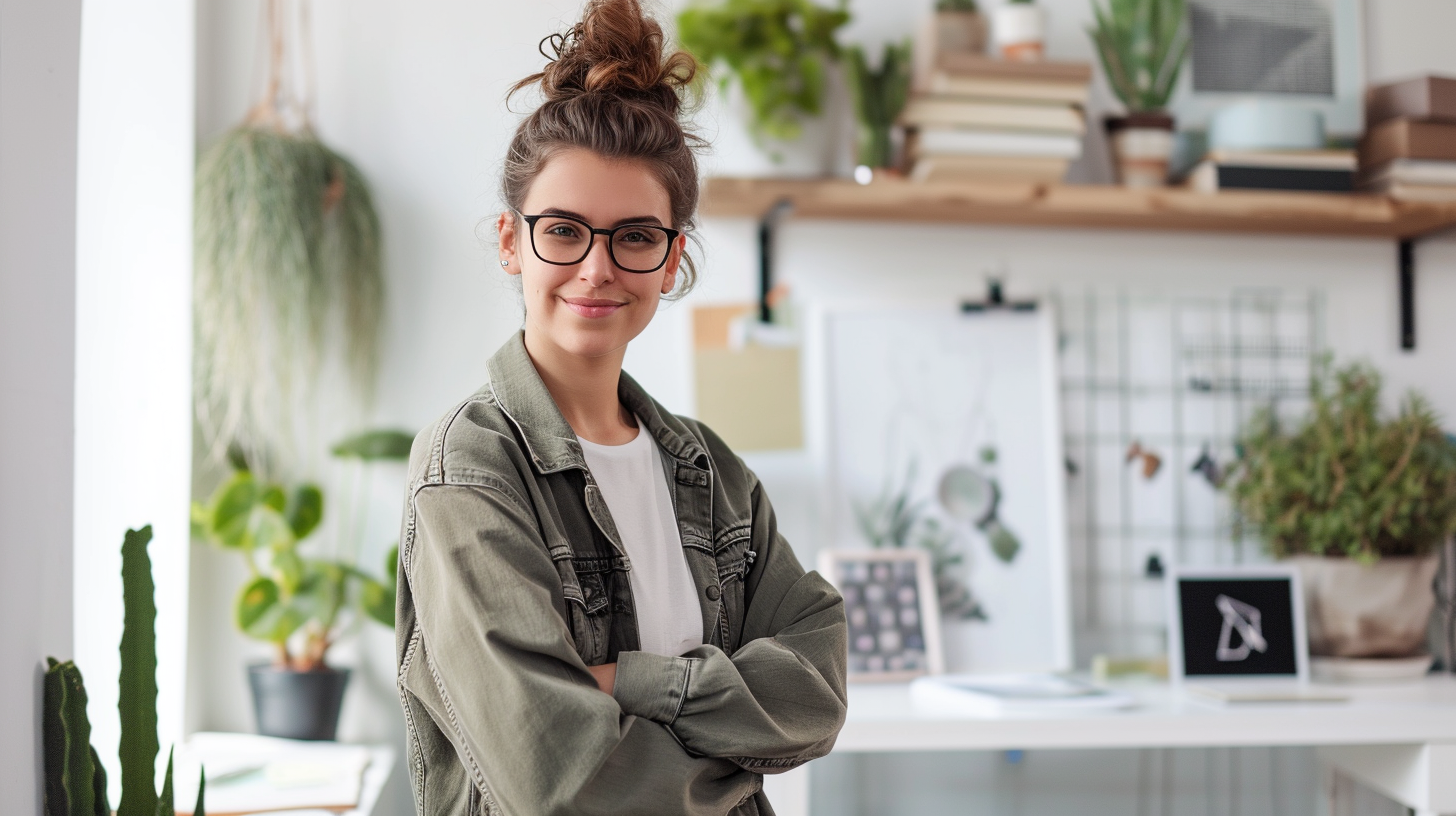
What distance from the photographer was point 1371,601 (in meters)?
1.85

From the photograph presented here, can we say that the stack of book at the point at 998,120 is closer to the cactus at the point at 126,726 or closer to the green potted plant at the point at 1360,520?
the green potted plant at the point at 1360,520

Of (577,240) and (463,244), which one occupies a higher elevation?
(463,244)

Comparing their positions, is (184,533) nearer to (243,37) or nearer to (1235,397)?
(243,37)

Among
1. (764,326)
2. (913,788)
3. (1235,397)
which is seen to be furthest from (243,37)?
(1235,397)

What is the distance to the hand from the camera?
0.79 metres

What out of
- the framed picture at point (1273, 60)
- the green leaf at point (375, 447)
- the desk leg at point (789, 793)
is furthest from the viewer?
the framed picture at point (1273, 60)

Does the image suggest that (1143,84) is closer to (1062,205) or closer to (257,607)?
(1062,205)

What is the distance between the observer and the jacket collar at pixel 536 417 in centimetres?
85

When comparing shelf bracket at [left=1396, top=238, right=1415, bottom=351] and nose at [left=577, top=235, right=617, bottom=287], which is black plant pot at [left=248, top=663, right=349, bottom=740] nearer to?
nose at [left=577, top=235, right=617, bottom=287]

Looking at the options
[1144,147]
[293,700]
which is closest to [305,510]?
[293,700]

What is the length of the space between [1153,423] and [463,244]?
4.12 feet

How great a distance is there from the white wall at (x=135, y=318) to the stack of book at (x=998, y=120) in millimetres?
1153

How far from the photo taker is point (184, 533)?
5.50ft

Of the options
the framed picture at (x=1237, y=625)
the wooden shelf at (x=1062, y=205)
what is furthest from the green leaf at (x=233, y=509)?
the framed picture at (x=1237, y=625)
